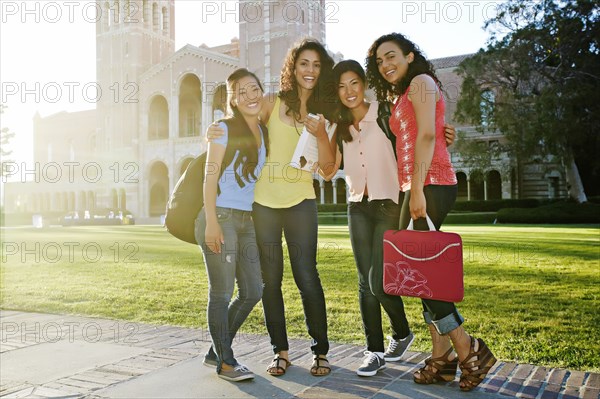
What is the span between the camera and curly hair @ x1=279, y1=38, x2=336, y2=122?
12.7ft

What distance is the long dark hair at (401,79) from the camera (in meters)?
3.62

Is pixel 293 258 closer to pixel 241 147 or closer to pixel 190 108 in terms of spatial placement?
pixel 241 147

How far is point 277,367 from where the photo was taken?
3.67m

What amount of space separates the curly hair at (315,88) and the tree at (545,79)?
24.2 m

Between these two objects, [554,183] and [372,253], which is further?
[554,183]

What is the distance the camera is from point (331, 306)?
6176 millimetres

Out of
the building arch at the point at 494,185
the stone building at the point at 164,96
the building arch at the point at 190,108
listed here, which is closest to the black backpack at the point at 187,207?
the stone building at the point at 164,96

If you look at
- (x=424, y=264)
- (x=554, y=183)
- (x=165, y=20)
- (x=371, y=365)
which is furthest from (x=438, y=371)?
(x=165, y=20)

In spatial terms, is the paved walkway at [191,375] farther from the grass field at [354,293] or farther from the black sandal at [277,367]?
the grass field at [354,293]

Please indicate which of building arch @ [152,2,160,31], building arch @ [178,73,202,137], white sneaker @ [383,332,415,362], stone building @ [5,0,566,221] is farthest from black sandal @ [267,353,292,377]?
building arch @ [152,2,160,31]

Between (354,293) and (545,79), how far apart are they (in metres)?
25.5

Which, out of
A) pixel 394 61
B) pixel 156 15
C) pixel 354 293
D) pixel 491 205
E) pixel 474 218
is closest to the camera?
pixel 394 61

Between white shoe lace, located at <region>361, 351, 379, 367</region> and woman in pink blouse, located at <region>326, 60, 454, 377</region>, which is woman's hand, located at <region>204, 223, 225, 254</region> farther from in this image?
white shoe lace, located at <region>361, 351, 379, 367</region>

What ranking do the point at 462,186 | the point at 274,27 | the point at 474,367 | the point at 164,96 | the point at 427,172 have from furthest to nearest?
the point at 164,96, the point at 462,186, the point at 274,27, the point at 427,172, the point at 474,367
